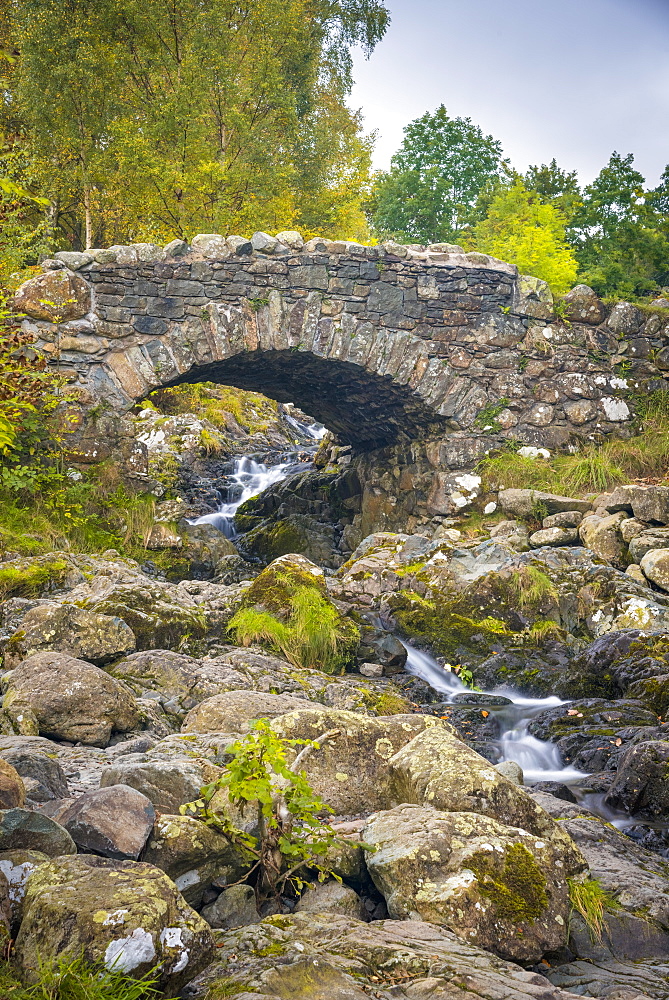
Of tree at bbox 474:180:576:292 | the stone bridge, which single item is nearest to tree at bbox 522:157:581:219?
tree at bbox 474:180:576:292

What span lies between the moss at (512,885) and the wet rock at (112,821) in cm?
117

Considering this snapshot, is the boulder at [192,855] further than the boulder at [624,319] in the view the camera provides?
No

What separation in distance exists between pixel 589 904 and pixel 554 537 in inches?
235

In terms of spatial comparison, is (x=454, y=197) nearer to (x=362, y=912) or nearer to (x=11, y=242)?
(x=11, y=242)

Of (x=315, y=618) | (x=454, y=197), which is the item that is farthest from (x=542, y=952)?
(x=454, y=197)

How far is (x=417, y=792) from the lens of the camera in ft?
11.1

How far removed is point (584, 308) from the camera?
10.7 meters

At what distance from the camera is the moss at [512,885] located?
2.69m

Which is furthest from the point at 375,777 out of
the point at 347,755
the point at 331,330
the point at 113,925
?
the point at 331,330

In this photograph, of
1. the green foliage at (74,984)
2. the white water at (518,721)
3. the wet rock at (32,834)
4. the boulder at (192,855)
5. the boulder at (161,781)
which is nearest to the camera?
the green foliage at (74,984)

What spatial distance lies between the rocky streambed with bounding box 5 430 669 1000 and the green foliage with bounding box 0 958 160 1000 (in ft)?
0.14

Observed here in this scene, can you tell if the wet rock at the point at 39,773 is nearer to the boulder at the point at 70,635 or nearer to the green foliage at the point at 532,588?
the boulder at the point at 70,635

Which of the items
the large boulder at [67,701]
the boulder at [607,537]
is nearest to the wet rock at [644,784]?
the large boulder at [67,701]

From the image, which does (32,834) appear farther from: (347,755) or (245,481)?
(245,481)
